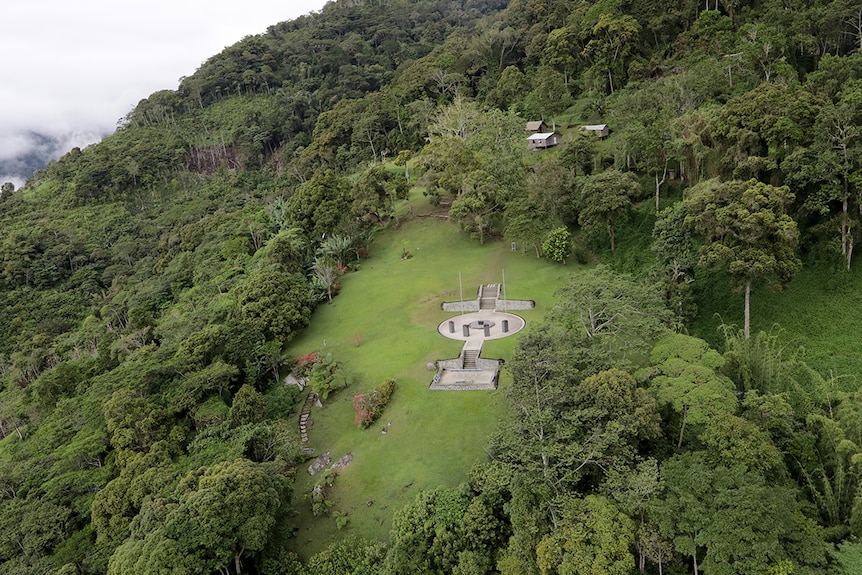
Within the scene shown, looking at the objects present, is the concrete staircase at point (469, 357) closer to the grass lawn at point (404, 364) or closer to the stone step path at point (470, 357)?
the stone step path at point (470, 357)

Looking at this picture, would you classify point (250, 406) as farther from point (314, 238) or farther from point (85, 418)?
point (314, 238)

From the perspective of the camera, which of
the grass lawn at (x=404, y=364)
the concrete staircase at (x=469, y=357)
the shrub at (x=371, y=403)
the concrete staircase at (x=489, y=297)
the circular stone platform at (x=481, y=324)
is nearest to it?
the grass lawn at (x=404, y=364)

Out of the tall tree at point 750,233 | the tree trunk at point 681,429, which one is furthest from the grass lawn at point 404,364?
the tall tree at point 750,233

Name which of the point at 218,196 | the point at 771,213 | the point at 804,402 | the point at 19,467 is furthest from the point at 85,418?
the point at 218,196

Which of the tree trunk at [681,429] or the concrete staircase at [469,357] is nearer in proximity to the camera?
the tree trunk at [681,429]

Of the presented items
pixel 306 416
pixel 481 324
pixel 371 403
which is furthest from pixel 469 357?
pixel 306 416

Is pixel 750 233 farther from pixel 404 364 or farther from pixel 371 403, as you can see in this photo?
pixel 371 403

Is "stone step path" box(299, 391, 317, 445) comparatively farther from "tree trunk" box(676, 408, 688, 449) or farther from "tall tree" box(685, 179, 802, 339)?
"tall tree" box(685, 179, 802, 339)
